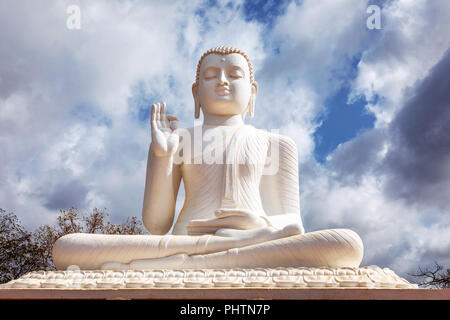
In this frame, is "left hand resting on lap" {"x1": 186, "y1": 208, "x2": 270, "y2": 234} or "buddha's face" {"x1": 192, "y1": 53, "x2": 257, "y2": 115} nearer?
"left hand resting on lap" {"x1": 186, "y1": 208, "x2": 270, "y2": 234}

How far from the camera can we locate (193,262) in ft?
14.6

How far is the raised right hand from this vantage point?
542cm

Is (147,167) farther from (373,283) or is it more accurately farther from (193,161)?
(373,283)

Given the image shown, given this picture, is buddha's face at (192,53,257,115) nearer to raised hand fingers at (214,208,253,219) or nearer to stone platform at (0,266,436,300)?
raised hand fingers at (214,208,253,219)

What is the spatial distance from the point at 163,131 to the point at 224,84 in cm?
116

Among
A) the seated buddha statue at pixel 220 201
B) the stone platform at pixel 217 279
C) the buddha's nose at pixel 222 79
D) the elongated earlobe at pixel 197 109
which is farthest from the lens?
the elongated earlobe at pixel 197 109

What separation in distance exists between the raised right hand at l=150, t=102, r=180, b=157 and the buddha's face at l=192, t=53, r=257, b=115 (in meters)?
0.75

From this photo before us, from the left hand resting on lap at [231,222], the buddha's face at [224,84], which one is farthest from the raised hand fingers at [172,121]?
the left hand resting on lap at [231,222]

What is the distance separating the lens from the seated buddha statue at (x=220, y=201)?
14.3 feet

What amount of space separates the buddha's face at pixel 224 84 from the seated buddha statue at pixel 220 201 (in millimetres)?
14

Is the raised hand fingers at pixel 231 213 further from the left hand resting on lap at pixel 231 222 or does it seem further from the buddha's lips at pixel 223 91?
the buddha's lips at pixel 223 91

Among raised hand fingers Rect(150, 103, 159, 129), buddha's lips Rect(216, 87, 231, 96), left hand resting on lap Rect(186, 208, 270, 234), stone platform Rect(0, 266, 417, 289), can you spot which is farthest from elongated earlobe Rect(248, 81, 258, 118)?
stone platform Rect(0, 266, 417, 289)
